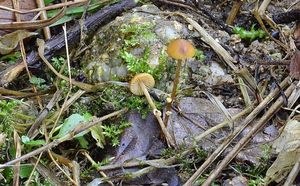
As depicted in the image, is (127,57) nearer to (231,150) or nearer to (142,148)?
(142,148)

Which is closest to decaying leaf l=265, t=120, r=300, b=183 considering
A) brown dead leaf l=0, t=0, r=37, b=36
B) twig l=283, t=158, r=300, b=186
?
twig l=283, t=158, r=300, b=186

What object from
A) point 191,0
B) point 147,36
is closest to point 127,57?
point 147,36

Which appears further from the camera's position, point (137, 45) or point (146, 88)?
point (137, 45)

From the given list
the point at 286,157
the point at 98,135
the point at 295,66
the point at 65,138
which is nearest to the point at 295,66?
the point at 295,66

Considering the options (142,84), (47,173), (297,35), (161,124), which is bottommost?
(47,173)

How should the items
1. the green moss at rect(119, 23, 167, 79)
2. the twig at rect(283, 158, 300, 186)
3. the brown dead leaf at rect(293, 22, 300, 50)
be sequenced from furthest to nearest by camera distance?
the brown dead leaf at rect(293, 22, 300, 50) < the green moss at rect(119, 23, 167, 79) < the twig at rect(283, 158, 300, 186)

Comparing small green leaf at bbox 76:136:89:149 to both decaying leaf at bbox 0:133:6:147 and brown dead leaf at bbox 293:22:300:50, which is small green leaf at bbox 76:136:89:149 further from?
brown dead leaf at bbox 293:22:300:50

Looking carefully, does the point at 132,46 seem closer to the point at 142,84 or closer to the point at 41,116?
the point at 142,84
